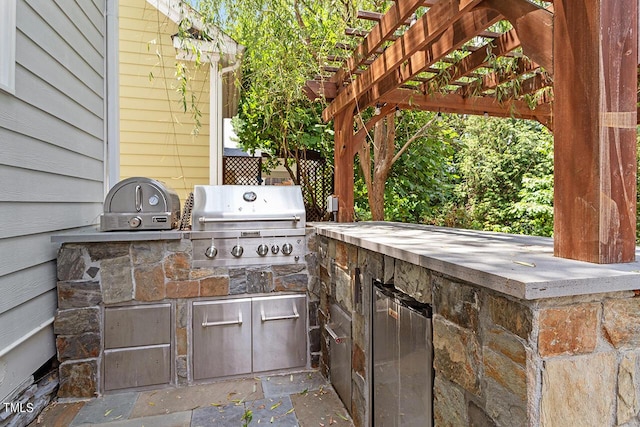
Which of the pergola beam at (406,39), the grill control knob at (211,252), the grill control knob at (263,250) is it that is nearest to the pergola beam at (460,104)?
the pergola beam at (406,39)

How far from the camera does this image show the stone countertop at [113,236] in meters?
2.65

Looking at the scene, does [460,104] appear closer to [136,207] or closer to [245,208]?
[245,208]

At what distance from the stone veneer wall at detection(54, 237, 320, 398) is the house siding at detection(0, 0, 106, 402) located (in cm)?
12

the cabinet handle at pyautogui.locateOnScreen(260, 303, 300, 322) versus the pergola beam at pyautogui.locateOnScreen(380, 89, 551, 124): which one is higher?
the pergola beam at pyautogui.locateOnScreen(380, 89, 551, 124)

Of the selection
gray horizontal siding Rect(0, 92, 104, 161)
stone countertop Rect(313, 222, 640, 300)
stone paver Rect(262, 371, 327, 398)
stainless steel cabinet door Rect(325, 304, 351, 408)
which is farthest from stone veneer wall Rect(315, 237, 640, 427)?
gray horizontal siding Rect(0, 92, 104, 161)

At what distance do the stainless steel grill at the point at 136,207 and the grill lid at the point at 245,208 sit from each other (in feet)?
0.78

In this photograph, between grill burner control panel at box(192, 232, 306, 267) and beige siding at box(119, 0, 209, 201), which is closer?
grill burner control panel at box(192, 232, 306, 267)

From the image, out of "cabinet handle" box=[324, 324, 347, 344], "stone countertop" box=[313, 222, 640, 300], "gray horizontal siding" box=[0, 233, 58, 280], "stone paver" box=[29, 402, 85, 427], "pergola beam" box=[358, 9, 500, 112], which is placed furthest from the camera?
"cabinet handle" box=[324, 324, 347, 344]

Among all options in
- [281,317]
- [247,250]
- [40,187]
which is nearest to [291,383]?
[281,317]

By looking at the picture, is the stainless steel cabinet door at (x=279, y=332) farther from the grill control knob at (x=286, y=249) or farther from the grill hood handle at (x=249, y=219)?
the grill hood handle at (x=249, y=219)

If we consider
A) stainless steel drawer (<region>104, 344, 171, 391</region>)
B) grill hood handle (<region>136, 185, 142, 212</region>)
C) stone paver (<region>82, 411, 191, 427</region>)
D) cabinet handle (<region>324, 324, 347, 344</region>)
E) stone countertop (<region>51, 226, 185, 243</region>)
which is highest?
grill hood handle (<region>136, 185, 142, 212</region>)

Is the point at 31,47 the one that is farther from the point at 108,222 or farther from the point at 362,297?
the point at 362,297

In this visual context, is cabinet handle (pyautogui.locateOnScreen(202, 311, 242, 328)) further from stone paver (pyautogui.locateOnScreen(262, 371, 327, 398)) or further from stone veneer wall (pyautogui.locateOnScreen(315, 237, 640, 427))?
stone veneer wall (pyautogui.locateOnScreen(315, 237, 640, 427))

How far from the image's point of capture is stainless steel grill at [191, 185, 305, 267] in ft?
9.80
